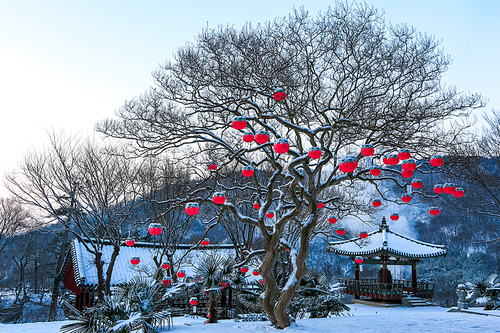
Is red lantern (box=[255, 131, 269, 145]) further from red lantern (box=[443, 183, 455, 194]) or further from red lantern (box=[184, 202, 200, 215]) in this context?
red lantern (box=[443, 183, 455, 194])

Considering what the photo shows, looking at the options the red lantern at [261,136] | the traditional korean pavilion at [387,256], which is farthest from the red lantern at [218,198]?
the traditional korean pavilion at [387,256]

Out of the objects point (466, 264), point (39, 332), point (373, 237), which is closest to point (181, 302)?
point (39, 332)

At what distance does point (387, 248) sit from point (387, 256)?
1.00m

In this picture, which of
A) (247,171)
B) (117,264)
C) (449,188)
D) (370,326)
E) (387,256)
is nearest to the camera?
(247,171)

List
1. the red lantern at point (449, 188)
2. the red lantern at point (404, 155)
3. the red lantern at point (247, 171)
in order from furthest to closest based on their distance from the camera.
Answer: the red lantern at point (449, 188), the red lantern at point (247, 171), the red lantern at point (404, 155)

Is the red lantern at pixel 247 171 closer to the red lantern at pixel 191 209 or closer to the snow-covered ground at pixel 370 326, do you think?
the red lantern at pixel 191 209

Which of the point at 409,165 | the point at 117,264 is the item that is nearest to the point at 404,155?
the point at 409,165

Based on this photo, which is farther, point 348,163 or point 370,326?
point 370,326

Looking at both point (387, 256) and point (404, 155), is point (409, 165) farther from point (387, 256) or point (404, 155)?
point (387, 256)

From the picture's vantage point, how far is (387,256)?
1953cm

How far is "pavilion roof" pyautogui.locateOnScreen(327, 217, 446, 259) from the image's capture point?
62.4ft

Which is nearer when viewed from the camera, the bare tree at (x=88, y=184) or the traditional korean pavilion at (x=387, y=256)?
the bare tree at (x=88, y=184)

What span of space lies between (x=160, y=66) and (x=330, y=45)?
13.9ft

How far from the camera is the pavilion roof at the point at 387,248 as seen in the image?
1902 centimetres
